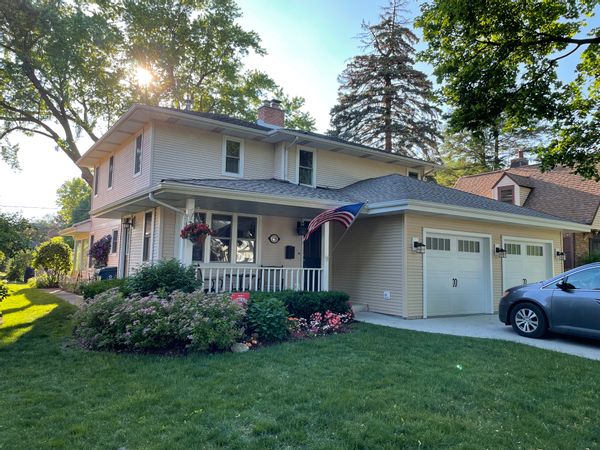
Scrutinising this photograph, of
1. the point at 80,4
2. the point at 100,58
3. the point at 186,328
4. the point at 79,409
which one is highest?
the point at 80,4

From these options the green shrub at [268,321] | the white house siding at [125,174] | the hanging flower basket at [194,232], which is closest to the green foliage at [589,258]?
the green shrub at [268,321]

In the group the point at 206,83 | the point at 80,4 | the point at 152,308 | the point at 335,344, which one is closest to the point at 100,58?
the point at 80,4

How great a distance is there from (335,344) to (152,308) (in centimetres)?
298

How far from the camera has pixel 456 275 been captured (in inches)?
423

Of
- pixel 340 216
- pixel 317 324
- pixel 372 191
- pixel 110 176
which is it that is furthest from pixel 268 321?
pixel 110 176

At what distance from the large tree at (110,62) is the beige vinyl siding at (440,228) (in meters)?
17.5

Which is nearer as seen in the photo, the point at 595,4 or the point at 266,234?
the point at 595,4

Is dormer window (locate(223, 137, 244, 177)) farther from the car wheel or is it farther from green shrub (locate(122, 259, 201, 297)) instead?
the car wheel

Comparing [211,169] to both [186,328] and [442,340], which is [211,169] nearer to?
[186,328]

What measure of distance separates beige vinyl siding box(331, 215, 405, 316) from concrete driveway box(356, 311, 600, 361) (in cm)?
47

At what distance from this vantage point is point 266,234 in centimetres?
1155

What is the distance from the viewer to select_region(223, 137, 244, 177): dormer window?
11883 mm

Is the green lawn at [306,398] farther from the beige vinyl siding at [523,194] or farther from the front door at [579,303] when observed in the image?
the beige vinyl siding at [523,194]

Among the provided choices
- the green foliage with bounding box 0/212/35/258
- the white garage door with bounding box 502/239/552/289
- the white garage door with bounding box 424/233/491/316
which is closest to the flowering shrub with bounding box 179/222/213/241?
the green foliage with bounding box 0/212/35/258
